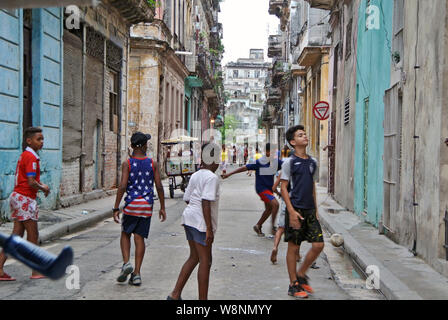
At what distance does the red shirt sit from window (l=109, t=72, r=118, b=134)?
486 inches

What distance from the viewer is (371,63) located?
40.0 feet

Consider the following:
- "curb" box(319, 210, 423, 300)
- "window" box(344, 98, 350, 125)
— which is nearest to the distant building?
"window" box(344, 98, 350, 125)

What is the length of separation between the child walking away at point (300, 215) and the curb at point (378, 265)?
0.80 m

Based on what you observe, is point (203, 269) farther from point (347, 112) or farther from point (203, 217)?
point (347, 112)

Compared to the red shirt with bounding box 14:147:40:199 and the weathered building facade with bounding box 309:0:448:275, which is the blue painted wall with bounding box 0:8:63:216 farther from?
the weathered building facade with bounding box 309:0:448:275

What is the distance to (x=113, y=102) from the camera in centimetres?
1900

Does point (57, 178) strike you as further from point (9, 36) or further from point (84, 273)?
point (84, 273)

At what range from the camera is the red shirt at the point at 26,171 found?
6.41 metres

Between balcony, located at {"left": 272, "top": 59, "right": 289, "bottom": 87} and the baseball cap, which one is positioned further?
balcony, located at {"left": 272, "top": 59, "right": 289, "bottom": 87}

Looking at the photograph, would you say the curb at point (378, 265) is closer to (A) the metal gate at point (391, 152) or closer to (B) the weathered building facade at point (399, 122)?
(B) the weathered building facade at point (399, 122)

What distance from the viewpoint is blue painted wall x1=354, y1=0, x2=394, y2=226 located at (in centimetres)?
1092

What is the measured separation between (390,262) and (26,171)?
463cm

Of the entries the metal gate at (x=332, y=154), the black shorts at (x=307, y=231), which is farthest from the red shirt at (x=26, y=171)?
the metal gate at (x=332, y=154)

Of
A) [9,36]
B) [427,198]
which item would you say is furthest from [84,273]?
[9,36]
